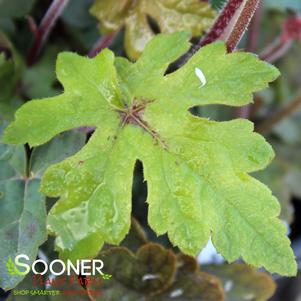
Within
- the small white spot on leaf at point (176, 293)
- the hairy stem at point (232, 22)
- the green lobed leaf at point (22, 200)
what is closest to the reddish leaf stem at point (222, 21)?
the hairy stem at point (232, 22)

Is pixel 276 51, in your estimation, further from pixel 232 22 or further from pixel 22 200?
pixel 22 200

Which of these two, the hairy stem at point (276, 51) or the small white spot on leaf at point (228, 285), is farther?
the hairy stem at point (276, 51)

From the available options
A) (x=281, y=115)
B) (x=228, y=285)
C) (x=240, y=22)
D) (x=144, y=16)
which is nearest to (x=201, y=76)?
(x=240, y=22)

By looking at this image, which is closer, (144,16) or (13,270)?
(13,270)

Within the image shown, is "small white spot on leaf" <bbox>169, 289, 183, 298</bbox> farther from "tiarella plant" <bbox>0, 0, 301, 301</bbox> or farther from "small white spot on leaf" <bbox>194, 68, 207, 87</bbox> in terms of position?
"small white spot on leaf" <bbox>194, 68, 207, 87</bbox>

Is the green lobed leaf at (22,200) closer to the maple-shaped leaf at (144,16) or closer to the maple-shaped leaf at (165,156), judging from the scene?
the maple-shaped leaf at (165,156)

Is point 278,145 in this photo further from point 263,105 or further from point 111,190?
point 111,190

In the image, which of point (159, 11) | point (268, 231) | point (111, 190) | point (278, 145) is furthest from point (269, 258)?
point (278, 145)
